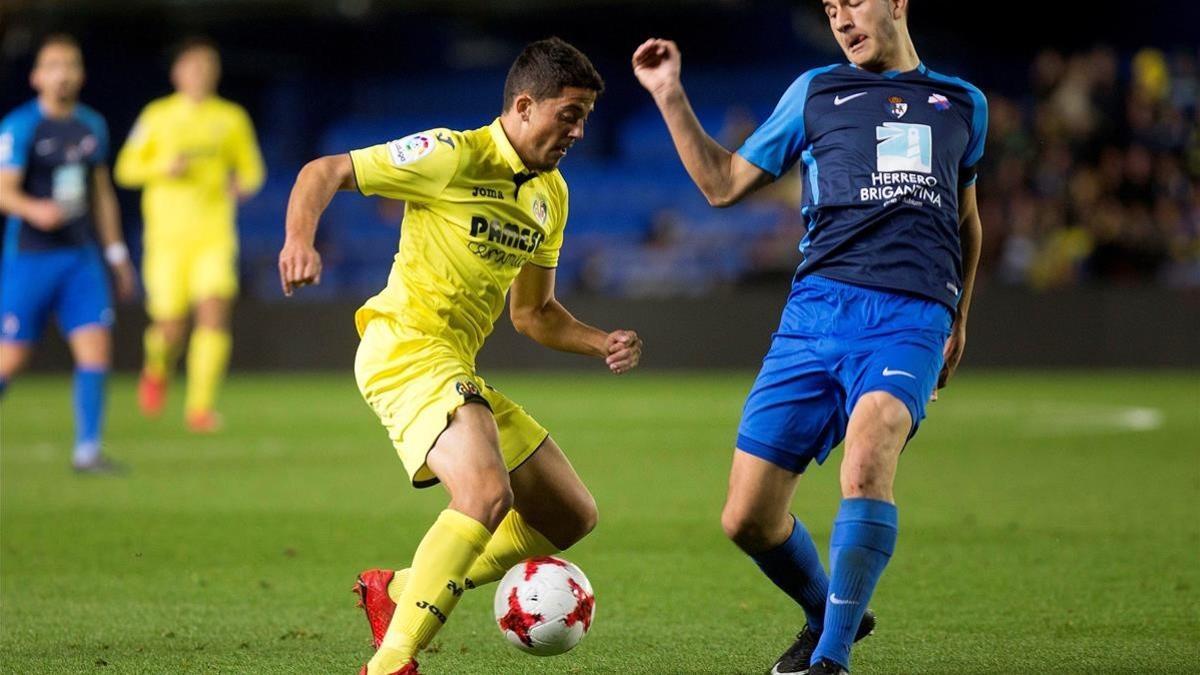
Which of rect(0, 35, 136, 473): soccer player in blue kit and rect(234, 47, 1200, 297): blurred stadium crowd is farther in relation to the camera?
rect(234, 47, 1200, 297): blurred stadium crowd

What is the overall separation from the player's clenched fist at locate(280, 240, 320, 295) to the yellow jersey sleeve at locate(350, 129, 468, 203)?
0.40m

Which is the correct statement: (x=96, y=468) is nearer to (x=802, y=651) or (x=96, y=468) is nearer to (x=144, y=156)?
(x=144, y=156)

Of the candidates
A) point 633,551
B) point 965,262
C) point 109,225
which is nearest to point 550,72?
point 965,262

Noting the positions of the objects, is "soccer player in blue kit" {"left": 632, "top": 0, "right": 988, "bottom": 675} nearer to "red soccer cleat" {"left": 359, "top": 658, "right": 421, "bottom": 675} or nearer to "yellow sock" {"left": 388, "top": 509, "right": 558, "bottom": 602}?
"yellow sock" {"left": 388, "top": 509, "right": 558, "bottom": 602}

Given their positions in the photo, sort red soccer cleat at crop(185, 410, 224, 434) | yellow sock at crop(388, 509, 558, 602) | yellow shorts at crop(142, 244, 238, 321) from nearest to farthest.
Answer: yellow sock at crop(388, 509, 558, 602), yellow shorts at crop(142, 244, 238, 321), red soccer cleat at crop(185, 410, 224, 434)

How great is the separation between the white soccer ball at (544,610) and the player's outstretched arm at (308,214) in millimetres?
1083

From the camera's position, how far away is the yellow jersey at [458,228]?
4.87m

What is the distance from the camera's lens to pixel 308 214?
4.54 meters

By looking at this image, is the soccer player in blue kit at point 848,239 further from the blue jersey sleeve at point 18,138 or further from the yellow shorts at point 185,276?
the yellow shorts at point 185,276

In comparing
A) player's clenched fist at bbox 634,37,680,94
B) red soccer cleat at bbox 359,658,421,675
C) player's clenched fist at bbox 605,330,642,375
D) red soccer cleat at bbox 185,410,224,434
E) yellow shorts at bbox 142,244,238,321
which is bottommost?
red soccer cleat at bbox 185,410,224,434

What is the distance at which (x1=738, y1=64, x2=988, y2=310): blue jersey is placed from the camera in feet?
15.2

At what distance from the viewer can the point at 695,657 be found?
16.6ft

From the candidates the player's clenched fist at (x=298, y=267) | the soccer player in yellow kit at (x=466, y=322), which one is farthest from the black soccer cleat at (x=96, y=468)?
the player's clenched fist at (x=298, y=267)

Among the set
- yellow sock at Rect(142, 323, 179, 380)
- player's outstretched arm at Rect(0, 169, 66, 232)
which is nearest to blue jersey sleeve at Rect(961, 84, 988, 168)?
player's outstretched arm at Rect(0, 169, 66, 232)
